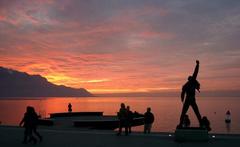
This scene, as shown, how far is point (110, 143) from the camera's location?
626 inches

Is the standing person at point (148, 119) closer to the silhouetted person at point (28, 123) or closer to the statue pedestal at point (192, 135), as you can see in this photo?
the statue pedestal at point (192, 135)

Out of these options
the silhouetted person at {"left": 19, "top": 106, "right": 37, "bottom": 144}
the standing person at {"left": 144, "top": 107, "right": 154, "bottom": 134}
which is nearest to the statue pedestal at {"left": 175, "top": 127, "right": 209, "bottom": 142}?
the standing person at {"left": 144, "top": 107, "right": 154, "bottom": 134}

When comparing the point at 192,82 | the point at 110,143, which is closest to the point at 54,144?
the point at 110,143

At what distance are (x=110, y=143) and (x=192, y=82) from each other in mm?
5470

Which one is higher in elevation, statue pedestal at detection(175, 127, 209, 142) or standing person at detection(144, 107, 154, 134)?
standing person at detection(144, 107, 154, 134)

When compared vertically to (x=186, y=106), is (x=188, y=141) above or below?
below

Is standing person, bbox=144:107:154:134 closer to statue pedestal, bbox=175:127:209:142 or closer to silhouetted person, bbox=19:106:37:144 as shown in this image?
statue pedestal, bbox=175:127:209:142

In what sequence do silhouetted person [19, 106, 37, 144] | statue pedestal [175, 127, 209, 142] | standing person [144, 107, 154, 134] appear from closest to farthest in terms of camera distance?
statue pedestal [175, 127, 209, 142], silhouetted person [19, 106, 37, 144], standing person [144, 107, 154, 134]

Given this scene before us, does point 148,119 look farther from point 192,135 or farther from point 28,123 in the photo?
point 28,123

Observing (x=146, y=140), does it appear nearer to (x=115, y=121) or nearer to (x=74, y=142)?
Result: (x=74, y=142)

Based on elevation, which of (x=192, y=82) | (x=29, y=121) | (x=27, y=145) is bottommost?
(x=27, y=145)

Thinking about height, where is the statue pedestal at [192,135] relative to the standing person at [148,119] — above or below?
below

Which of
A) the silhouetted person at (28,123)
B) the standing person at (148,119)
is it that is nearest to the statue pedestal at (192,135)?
the standing person at (148,119)

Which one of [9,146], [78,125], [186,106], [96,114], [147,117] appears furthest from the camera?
[96,114]
